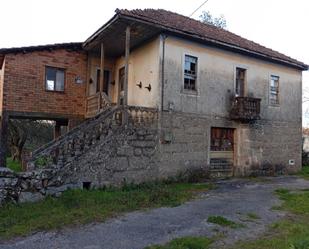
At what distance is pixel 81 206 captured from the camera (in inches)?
332

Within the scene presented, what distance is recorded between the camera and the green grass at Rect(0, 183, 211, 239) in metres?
6.97

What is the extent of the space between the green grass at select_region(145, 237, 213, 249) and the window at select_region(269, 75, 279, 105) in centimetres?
1199

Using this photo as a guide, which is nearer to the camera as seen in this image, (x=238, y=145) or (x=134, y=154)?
(x=134, y=154)

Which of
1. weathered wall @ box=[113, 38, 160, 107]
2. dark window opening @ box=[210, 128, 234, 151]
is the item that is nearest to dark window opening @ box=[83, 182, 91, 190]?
weathered wall @ box=[113, 38, 160, 107]

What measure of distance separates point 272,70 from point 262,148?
3.92m

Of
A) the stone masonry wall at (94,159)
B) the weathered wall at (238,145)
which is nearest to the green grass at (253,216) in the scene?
the stone masonry wall at (94,159)

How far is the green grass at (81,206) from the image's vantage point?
22.9ft

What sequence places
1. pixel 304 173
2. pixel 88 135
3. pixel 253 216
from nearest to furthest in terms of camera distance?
pixel 253 216 < pixel 88 135 < pixel 304 173

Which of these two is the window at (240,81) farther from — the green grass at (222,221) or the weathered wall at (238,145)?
the green grass at (222,221)

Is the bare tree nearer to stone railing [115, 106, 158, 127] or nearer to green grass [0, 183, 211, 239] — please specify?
stone railing [115, 106, 158, 127]

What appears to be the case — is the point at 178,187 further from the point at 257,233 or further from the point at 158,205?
the point at 257,233

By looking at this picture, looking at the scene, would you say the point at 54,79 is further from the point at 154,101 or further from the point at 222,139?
the point at 222,139

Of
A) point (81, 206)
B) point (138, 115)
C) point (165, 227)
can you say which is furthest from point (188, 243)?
Answer: point (138, 115)

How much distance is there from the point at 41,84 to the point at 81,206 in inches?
297
